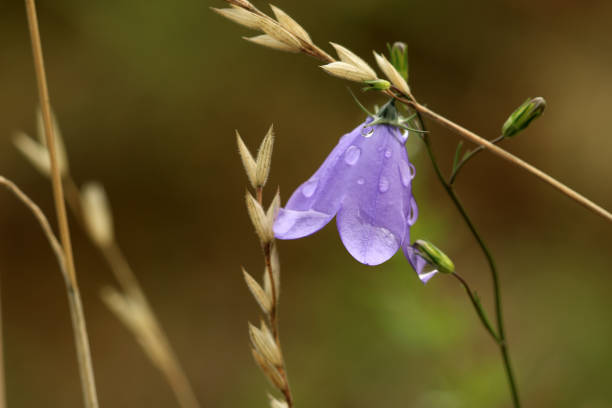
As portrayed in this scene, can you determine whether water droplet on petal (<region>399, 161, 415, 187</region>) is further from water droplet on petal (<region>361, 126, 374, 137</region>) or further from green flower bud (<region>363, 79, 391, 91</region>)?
green flower bud (<region>363, 79, 391, 91</region>)

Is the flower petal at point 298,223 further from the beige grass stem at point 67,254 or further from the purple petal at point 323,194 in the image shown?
the beige grass stem at point 67,254

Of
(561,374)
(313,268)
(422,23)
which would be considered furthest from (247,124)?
(561,374)

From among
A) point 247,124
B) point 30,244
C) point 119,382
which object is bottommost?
point 119,382

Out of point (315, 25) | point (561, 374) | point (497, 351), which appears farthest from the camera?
point (315, 25)

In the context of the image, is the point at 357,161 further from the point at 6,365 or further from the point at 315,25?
the point at 6,365

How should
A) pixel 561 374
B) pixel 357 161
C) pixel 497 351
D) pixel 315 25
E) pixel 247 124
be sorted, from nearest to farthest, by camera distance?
1. pixel 357 161
2. pixel 561 374
3. pixel 497 351
4. pixel 315 25
5. pixel 247 124

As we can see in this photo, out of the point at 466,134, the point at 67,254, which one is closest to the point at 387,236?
the point at 466,134

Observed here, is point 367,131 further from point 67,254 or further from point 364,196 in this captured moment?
point 67,254

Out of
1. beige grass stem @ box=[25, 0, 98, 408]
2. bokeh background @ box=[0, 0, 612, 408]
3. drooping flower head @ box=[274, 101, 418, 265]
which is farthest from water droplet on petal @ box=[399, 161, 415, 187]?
bokeh background @ box=[0, 0, 612, 408]
